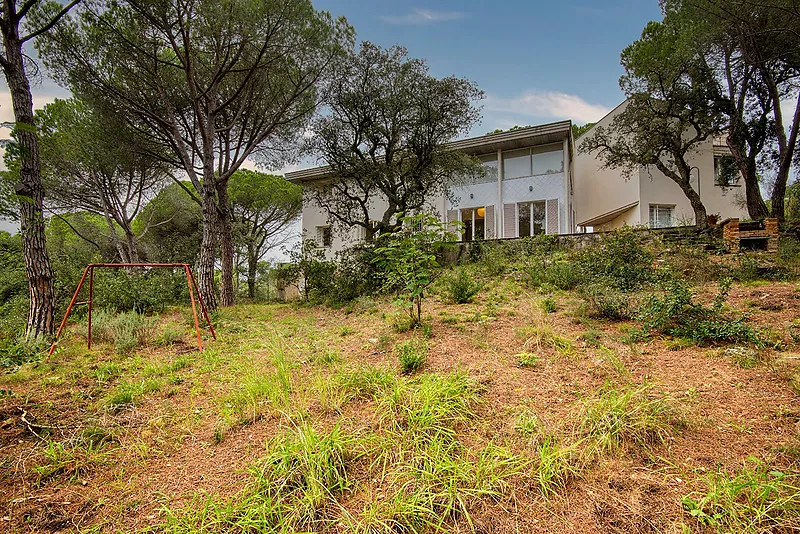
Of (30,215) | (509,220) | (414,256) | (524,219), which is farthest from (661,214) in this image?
(30,215)

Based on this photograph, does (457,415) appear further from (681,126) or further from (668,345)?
(681,126)

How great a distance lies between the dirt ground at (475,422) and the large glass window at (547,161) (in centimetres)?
1018

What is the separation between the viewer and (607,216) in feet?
44.4

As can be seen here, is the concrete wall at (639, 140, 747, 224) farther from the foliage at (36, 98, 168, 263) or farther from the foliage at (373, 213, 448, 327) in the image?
the foliage at (36, 98, 168, 263)

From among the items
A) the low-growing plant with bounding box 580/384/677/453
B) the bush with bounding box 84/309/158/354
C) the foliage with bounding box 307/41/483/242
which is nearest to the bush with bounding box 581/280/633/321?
the low-growing plant with bounding box 580/384/677/453

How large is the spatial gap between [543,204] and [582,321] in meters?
10.4

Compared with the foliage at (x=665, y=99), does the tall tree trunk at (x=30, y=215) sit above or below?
below

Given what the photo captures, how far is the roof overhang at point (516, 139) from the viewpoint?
12445 mm

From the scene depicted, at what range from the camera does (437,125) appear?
10336 mm

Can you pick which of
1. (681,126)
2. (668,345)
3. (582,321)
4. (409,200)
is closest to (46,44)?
(409,200)

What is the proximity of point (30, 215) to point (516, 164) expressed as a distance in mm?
13832

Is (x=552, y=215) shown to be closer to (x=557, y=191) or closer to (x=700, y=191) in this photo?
(x=557, y=191)

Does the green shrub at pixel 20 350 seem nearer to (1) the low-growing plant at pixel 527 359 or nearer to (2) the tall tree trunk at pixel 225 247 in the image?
(1) the low-growing plant at pixel 527 359

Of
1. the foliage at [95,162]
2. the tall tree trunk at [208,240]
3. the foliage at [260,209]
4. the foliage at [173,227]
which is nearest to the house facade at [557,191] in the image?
the foliage at [260,209]
